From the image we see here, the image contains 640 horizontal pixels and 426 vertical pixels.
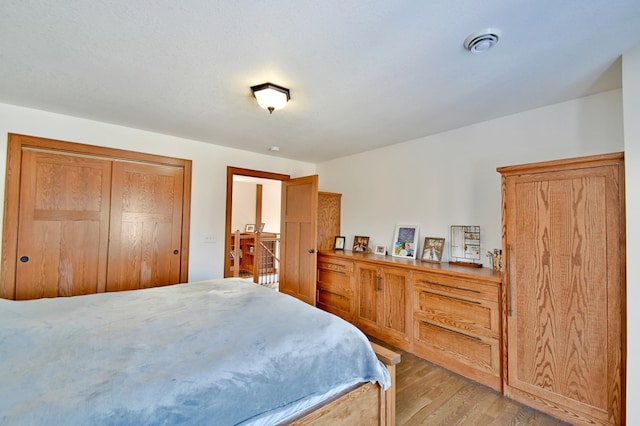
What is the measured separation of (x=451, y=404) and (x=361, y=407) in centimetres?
107

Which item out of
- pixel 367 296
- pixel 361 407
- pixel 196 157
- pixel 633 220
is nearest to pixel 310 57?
pixel 361 407

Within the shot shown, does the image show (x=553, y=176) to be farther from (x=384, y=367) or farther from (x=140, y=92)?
(x=140, y=92)

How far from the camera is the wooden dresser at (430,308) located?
7.73 ft

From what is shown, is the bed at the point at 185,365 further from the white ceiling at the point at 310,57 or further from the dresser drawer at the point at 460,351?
the white ceiling at the point at 310,57

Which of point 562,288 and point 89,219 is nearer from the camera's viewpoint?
point 562,288

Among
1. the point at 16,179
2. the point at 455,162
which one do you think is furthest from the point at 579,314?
the point at 16,179

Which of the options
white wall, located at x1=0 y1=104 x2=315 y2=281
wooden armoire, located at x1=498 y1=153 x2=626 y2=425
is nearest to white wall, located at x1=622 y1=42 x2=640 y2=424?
wooden armoire, located at x1=498 y1=153 x2=626 y2=425

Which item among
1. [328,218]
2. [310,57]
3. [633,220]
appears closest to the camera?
[633,220]

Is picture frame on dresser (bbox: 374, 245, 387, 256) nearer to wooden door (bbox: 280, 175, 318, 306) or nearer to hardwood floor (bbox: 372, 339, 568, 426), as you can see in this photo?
wooden door (bbox: 280, 175, 318, 306)

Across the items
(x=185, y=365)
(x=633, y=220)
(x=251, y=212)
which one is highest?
(x=251, y=212)

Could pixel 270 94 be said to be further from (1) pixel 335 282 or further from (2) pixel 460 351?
(2) pixel 460 351

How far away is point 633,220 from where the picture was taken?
1655 millimetres

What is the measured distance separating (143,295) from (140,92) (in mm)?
1623

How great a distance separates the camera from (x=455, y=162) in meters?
3.11
